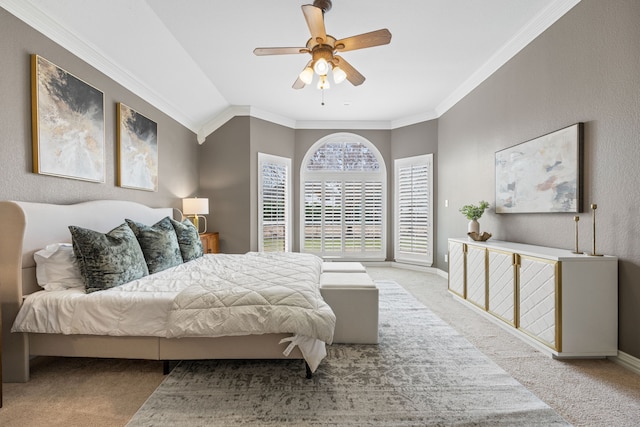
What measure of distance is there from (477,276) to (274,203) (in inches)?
141

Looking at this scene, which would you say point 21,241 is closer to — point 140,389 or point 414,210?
point 140,389

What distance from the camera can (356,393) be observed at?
6.21ft

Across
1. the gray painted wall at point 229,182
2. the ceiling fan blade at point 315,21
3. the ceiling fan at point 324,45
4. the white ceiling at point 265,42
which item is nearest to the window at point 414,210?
the white ceiling at point 265,42

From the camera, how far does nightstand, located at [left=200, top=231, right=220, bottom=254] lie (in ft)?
15.3

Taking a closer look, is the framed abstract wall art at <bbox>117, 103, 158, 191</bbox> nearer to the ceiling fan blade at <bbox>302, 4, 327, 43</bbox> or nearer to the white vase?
the ceiling fan blade at <bbox>302, 4, 327, 43</bbox>

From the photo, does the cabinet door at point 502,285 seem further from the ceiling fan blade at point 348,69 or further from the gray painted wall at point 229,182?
the gray painted wall at point 229,182

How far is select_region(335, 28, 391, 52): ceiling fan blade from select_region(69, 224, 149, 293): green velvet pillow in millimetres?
2395

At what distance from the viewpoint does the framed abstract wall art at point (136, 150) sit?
10.8 feet

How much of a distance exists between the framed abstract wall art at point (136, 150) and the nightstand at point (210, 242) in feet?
3.48

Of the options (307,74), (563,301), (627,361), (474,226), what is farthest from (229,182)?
(627,361)

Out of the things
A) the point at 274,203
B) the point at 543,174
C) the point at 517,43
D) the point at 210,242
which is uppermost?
the point at 517,43

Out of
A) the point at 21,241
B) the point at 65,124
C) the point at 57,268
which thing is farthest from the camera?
the point at 65,124

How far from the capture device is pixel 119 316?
1.99 meters

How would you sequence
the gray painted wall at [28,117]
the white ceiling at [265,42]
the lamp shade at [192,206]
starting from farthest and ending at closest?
the lamp shade at [192,206] → the white ceiling at [265,42] → the gray painted wall at [28,117]
